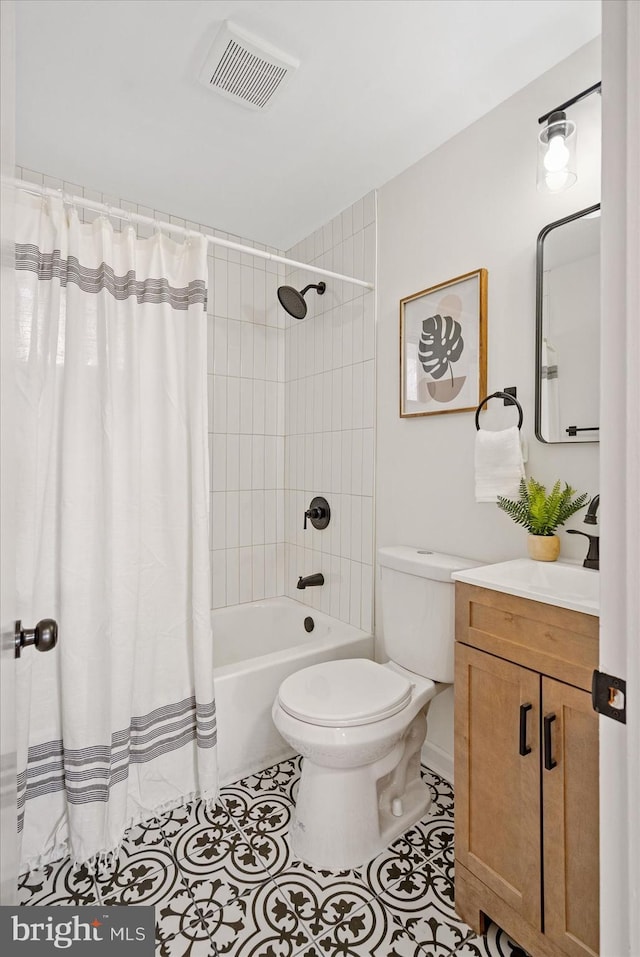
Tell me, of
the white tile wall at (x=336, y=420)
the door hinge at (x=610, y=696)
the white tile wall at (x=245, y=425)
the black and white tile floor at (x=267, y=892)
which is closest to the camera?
the door hinge at (x=610, y=696)

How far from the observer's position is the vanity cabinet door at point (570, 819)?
3.35ft

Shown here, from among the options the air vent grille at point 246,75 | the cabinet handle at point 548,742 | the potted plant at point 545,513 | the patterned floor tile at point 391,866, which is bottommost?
the patterned floor tile at point 391,866

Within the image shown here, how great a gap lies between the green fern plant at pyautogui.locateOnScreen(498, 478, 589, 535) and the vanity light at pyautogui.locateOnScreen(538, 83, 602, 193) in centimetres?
88

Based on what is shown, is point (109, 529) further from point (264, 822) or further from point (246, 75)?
point (246, 75)

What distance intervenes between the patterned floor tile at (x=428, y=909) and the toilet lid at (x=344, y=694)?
1.48ft

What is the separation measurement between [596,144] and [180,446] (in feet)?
5.12

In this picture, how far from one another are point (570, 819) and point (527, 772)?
111mm

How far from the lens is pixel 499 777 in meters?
1.22

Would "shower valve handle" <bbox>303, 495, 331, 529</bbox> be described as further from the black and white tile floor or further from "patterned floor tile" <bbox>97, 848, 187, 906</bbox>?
"patterned floor tile" <bbox>97, 848, 187, 906</bbox>

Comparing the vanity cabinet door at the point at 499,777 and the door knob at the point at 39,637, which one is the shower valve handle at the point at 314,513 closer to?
the vanity cabinet door at the point at 499,777

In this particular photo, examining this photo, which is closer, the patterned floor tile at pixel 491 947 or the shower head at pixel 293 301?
the patterned floor tile at pixel 491 947

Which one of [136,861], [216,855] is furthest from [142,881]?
[216,855]

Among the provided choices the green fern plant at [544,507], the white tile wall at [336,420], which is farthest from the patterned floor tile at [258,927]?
the green fern plant at [544,507]

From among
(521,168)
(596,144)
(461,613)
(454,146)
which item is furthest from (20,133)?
(461,613)
